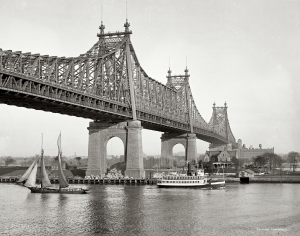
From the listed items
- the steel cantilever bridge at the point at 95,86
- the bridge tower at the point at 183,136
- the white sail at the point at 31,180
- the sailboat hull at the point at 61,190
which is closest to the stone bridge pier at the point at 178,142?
the bridge tower at the point at 183,136

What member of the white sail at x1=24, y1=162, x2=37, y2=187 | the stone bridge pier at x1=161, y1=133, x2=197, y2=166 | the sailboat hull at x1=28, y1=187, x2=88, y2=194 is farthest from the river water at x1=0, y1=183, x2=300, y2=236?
the stone bridge pier at x1=161, y1=133, x2=197, y2=166

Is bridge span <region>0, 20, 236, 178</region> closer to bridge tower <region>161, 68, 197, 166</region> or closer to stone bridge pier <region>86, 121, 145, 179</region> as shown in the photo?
stone bridge pier <region>86, 121, 145, 179</region>

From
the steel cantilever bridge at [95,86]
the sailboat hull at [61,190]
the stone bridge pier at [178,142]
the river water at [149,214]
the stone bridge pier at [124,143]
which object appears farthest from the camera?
the stone bridge pier at [178,142]

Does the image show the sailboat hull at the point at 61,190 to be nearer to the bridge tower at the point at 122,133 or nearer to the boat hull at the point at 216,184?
the bridge tower at the point at 122,133

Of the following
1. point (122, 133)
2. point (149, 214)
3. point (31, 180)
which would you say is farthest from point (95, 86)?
point (149, 214)

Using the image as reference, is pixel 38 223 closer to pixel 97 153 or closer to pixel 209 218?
pixel 209 218

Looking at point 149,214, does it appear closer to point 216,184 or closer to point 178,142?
point 216,184

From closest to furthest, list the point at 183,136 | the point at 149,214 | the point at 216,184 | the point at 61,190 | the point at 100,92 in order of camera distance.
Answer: the point at 149,214 < the point at 61,190 < the point at 216,184 < the point at 100,92 < the point at 183,136
